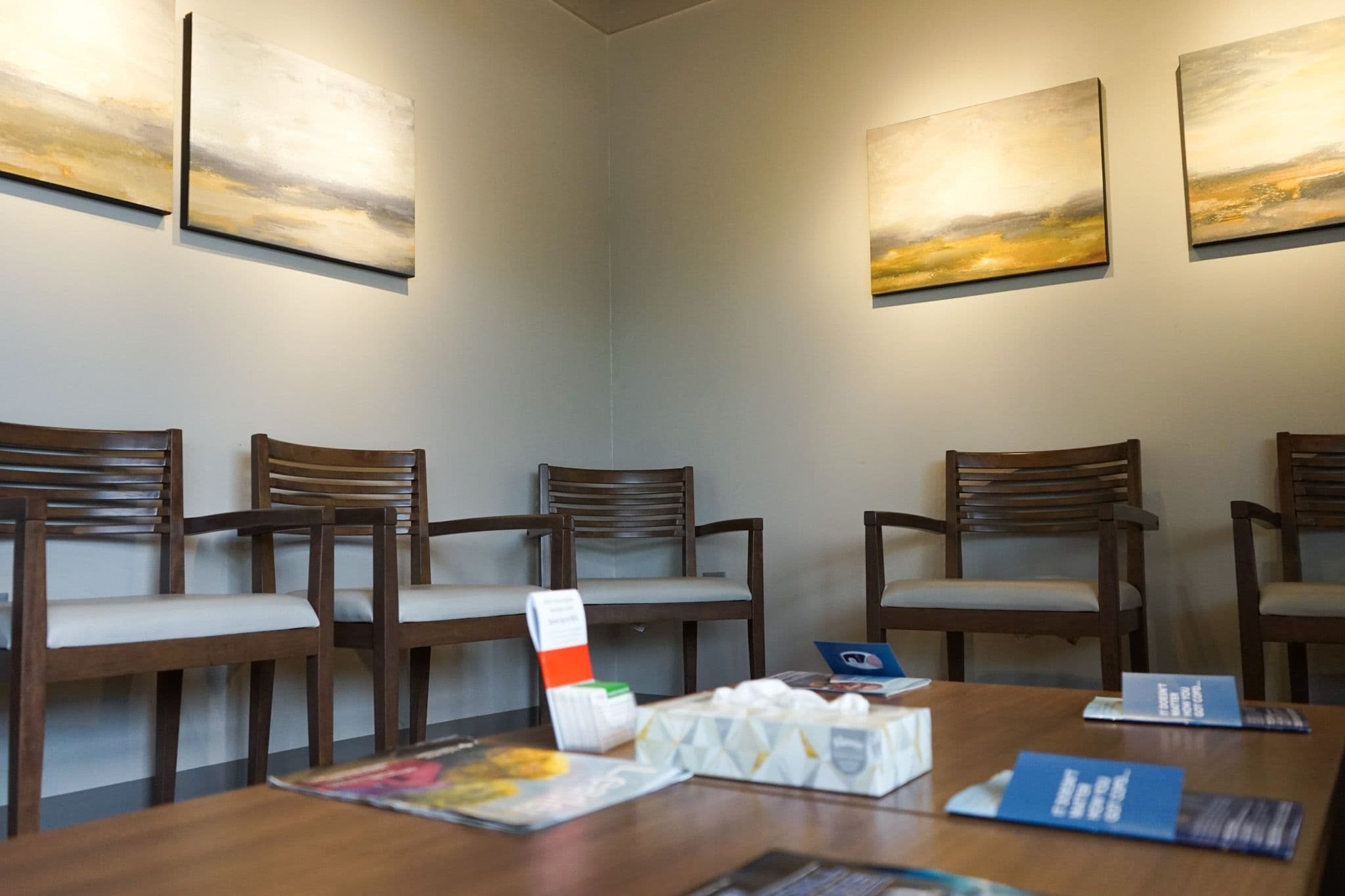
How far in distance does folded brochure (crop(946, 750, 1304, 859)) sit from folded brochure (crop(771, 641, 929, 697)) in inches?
28.6

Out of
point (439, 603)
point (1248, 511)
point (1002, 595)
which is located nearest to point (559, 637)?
point (439, 603)

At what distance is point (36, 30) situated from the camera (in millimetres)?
2455

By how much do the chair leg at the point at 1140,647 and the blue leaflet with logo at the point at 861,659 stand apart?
1.37 metres

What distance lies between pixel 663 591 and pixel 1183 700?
1.85 metres

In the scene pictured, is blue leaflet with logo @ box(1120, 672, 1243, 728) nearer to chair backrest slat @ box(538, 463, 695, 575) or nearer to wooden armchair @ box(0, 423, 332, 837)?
wooden armchair @ box(0, 423, 332, 837)

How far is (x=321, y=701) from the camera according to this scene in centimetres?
220

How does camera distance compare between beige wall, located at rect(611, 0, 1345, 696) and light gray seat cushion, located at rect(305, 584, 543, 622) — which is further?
beige wall, located at rect(611, 0, 1345, 696)

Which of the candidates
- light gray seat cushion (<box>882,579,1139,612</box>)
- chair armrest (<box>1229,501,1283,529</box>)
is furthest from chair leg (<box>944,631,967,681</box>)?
chair armrest (<box>1229,501,1283,529</box>)

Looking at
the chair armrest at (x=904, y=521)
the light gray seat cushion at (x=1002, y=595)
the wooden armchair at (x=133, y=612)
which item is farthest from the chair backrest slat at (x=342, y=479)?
the light gray seat cushion at (x=1002, y=595)

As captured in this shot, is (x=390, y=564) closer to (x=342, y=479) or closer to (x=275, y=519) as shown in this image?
(x=275, y=519)

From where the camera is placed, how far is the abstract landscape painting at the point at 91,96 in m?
2.42

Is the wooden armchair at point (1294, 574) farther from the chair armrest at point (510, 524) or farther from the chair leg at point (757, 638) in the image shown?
the chair armrest at point (510, 524)

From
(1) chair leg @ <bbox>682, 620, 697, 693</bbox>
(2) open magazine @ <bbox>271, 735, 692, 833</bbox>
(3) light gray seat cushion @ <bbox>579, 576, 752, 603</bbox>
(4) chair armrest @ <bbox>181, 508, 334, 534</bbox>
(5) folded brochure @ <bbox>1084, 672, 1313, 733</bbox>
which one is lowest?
(1) chair leg @ <bbox>682, 620, 697, 693</bbox>

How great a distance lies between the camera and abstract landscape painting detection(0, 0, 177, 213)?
7.95ft
